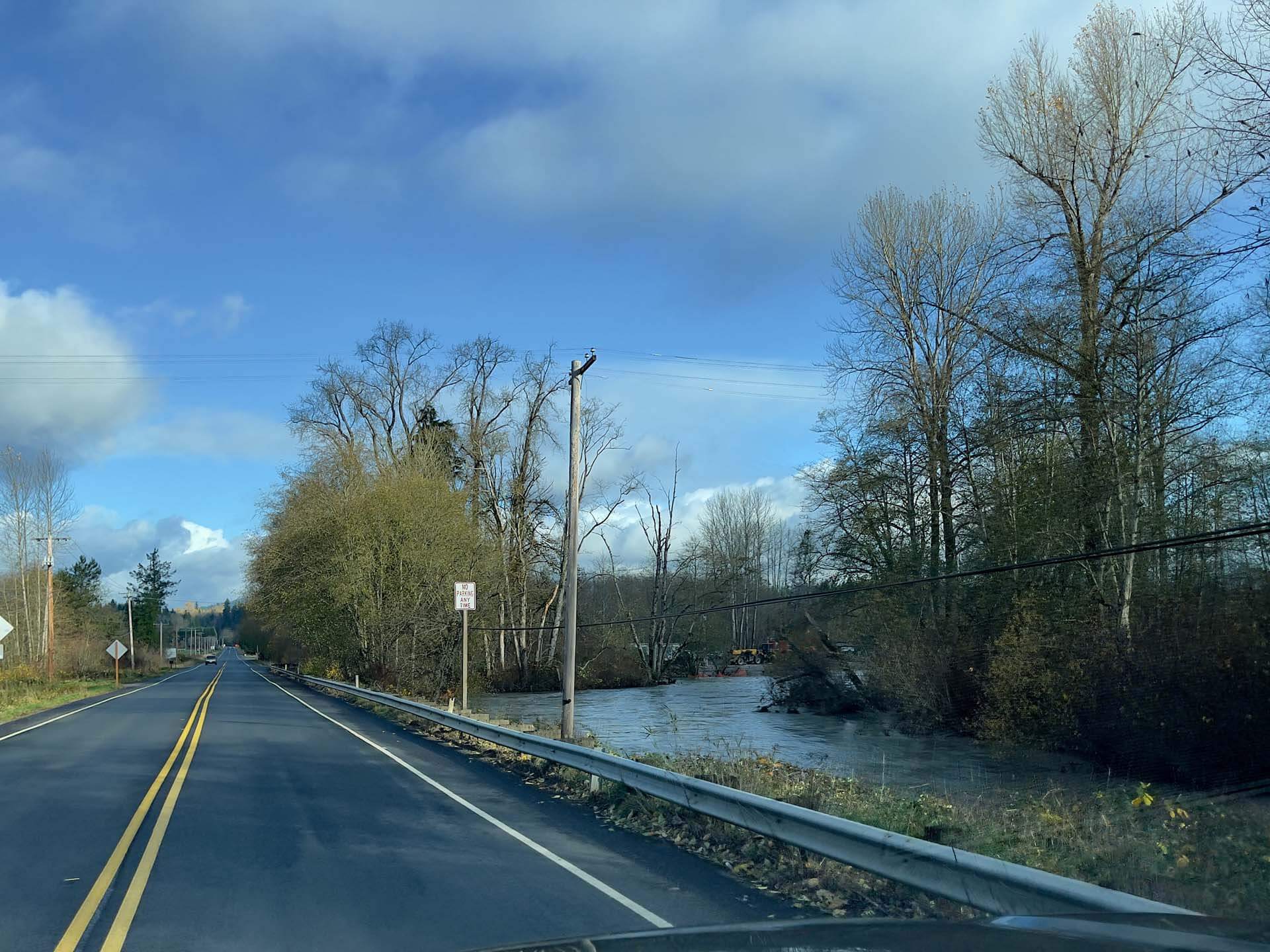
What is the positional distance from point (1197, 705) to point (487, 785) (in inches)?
434

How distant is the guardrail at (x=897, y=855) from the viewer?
506 centimetres

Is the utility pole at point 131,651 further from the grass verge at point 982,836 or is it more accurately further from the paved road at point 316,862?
the grass verge at point 982,836

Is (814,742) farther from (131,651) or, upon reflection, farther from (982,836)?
(131,651)

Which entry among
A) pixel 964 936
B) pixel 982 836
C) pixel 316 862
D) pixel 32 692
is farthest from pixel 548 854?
pixel 32 692

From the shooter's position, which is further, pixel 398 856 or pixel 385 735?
pixel 385 735

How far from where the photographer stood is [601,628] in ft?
185

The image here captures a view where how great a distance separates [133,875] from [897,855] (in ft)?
18.9

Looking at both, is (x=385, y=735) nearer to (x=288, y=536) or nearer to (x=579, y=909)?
(x=579, y=909)

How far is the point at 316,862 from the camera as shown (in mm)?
7965

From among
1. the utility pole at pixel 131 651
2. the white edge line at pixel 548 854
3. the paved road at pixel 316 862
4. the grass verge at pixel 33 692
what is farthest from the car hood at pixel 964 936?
the utility pole at pixel 131 651

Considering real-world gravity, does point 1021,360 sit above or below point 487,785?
above

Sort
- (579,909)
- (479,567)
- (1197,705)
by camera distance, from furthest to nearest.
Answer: (479,567) < (1197,705) < (579,909)

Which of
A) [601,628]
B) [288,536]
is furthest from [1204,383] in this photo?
[601,628]

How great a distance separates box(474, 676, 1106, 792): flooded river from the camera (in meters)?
17.5
